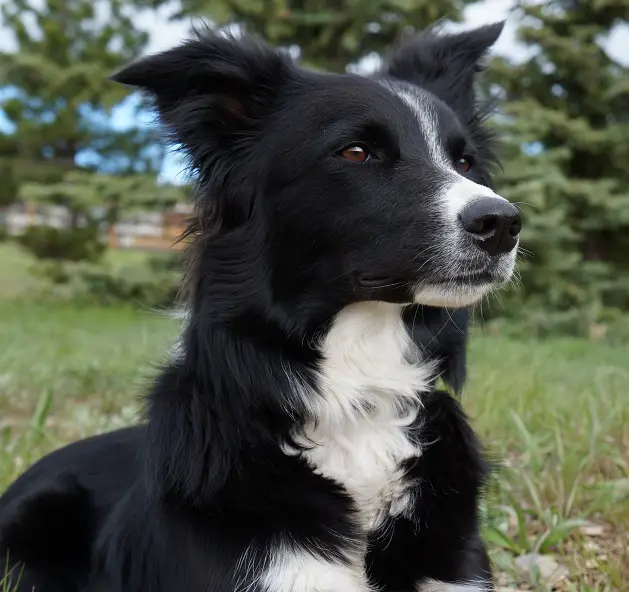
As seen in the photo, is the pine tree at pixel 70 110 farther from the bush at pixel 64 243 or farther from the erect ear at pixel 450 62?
the erect ear at pixel 450 62

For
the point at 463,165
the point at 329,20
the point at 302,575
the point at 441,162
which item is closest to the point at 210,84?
the point at 441,162

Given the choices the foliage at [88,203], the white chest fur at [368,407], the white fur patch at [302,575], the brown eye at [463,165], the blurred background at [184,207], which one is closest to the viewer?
the white fur patch at [302,575]

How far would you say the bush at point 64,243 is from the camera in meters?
13.8

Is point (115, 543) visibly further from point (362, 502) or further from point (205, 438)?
point (362, 502)

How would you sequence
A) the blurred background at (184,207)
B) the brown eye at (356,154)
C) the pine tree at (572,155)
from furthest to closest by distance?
the pine tree at (572,155), the blurred background at (184,207), the brown eye at (356,154)

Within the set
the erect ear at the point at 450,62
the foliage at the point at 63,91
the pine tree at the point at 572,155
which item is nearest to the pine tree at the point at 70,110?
the foliage at the point at 63,91

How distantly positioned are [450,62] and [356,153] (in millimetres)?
811

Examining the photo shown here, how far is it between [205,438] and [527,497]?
1.69m

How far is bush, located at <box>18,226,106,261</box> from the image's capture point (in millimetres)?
13766

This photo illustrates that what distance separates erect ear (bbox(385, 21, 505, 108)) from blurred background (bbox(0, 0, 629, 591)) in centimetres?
163

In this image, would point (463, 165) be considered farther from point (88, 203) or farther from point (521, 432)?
point (88, 203)

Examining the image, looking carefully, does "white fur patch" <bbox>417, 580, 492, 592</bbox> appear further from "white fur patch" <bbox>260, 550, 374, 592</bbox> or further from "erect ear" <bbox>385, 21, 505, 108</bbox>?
"erect ear" <bbox>385, 21, 505, 108</bbox>

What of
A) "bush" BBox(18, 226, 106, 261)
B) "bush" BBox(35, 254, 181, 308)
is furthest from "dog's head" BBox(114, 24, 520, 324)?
"bush" BBox(18, 226, 106, 261)

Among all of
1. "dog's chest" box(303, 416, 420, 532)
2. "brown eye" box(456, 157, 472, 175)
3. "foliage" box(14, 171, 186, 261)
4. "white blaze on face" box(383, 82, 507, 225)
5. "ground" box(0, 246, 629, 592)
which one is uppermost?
"white blaze on face" box(383, 82, 507, 225)
